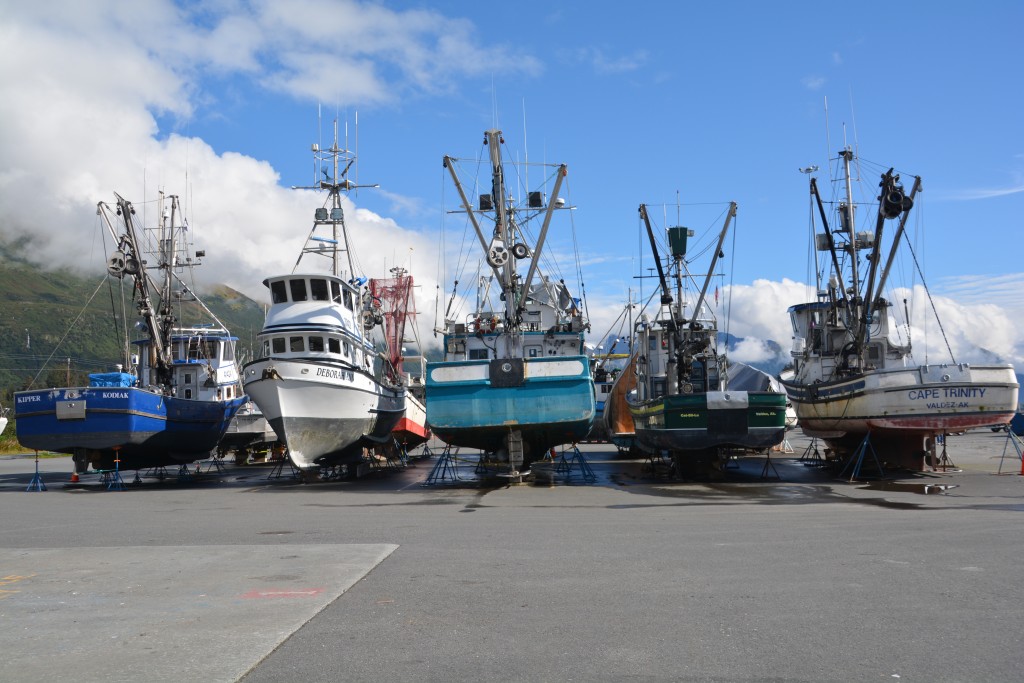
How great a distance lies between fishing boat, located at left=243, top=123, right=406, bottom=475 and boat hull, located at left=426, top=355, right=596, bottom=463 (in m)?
3.61

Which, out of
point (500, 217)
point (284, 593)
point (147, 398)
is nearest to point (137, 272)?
point (147, 398)

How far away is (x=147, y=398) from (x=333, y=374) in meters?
5.32

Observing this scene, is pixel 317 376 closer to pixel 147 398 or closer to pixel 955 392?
pixel 147 398

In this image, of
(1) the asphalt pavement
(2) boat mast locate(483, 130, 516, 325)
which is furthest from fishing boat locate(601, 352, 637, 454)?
(1) the asphalt pavement

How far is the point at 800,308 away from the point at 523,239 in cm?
1135

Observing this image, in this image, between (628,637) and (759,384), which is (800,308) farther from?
(628,637)

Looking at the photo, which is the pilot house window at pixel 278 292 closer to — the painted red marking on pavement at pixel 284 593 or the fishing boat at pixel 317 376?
the fishing boat at pixel 317 376

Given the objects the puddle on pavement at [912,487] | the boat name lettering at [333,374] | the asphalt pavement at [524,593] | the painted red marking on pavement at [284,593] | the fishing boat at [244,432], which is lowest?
the puddle on pavement at [912,487]

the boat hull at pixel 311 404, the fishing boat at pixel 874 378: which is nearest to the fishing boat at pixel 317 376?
the boat hull at pixel 311 404

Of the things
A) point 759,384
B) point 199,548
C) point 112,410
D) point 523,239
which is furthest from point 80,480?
point 759,384

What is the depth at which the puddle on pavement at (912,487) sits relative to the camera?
1673 cm

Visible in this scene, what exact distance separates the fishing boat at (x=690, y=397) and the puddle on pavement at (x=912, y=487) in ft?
7.93

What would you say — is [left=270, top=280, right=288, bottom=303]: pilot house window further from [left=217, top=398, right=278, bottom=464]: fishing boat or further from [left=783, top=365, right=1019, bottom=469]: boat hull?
[left=783, top=365, right=1019, bottom=469]: boat hull

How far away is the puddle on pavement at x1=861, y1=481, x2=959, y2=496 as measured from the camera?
54.9 feet
